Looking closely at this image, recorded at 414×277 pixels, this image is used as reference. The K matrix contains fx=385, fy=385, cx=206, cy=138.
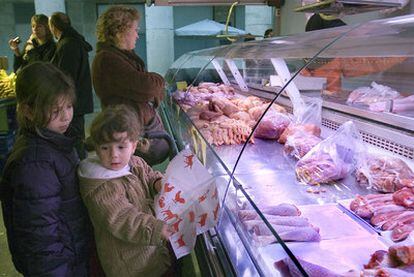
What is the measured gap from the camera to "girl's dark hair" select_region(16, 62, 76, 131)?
59.4 inches

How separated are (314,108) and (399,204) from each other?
1110mm

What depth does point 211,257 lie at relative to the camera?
158 centimetres

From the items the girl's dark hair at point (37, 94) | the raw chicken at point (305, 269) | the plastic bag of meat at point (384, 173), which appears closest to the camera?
the raw chicken at point (305, 269)

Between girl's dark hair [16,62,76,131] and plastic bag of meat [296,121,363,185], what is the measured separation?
3.77 feet

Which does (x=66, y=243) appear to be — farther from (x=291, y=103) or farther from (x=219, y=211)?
(x=291, y=103)

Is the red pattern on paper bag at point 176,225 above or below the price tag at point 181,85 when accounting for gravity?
below

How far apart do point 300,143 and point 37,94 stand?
53.8 inches

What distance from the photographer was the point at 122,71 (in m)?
2.73

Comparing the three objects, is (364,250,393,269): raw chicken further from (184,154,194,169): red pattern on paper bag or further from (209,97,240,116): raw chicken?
(209,97,240,116): raw chicken

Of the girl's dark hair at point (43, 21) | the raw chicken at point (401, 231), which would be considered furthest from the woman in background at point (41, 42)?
the raw chicken at point (401, 231)

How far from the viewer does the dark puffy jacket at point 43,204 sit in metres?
1.47

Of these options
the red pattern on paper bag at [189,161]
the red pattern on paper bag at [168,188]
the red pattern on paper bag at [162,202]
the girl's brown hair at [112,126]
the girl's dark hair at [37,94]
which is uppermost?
the girl's dark hair at [37,94]

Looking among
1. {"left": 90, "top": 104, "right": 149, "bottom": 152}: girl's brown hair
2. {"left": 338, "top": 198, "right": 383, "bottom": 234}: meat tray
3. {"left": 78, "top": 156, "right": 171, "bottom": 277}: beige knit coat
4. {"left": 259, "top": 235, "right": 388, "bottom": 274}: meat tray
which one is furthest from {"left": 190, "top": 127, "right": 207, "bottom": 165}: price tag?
{"left": 259, "top": 235, "right": 388, "bottom": 274}: meat tray

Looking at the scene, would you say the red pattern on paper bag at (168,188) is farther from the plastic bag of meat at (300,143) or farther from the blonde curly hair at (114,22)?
the blonde curly hair at (114,22)
